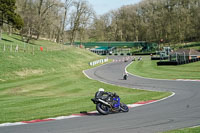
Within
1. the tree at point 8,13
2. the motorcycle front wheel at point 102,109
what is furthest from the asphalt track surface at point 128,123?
the tree at point 8,13

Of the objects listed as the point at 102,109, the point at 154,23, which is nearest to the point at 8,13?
the point at 102,109

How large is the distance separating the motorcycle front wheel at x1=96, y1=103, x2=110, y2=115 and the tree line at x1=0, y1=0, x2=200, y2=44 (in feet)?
207

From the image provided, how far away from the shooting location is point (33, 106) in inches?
714

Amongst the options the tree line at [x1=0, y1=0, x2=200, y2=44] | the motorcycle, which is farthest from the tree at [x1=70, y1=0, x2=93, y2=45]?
the motorcycle

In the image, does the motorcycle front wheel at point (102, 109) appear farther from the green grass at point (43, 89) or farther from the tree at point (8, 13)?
the tree at point (8, 13)

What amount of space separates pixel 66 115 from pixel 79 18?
293ft

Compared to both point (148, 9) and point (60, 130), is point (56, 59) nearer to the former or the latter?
point (60, 130)

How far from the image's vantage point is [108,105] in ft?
46.8

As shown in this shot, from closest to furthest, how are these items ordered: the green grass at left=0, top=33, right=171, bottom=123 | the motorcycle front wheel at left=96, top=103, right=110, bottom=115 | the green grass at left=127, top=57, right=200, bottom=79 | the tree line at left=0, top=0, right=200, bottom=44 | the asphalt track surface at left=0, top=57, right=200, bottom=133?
the asphalt track surface at left=0, top=57, right=200, bottom=133, the motorcycle front wheel at left=96, top=103, right=110, bottom=115, the green grass at left=0, top=33, right=171, bottom=123, the green grass at left=127, top=57, right=200, bottom=79, the tree line at left=0, top=0, right=200, bottom=44

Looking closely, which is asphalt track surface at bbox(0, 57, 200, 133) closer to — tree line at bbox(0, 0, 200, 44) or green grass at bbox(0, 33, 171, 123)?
green grass at bbox(0, 33, 171, 123)

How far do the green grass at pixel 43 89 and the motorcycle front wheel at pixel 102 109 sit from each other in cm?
159

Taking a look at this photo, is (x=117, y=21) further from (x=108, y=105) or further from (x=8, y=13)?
(x=108, y=105)

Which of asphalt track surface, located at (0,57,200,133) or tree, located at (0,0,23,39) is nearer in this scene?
asphalt track surface, located at (0,57,200,133)

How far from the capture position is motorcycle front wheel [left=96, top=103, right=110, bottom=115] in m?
14.1
